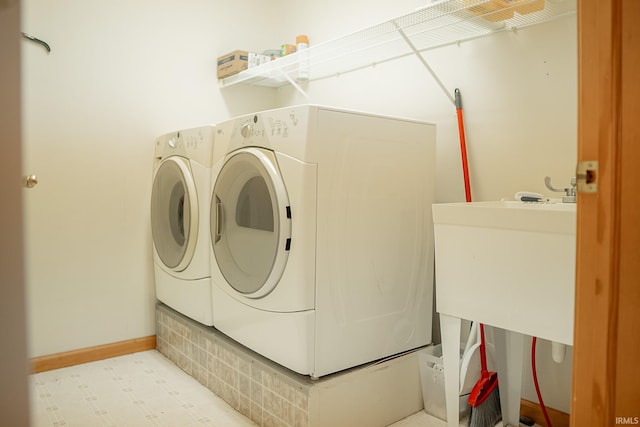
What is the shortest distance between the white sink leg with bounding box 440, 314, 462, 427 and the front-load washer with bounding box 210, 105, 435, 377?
0.30 metres

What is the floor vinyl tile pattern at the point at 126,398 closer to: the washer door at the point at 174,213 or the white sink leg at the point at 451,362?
the washer door at the point at 174,213

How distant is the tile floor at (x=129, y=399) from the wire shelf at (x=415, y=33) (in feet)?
5.38

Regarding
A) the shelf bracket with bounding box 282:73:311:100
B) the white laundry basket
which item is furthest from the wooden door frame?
the shelf bracket with bounding box 282:73:311:100

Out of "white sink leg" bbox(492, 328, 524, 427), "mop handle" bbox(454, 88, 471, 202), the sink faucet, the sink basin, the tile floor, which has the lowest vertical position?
the tile floor

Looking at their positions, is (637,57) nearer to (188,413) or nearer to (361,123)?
(361,123)

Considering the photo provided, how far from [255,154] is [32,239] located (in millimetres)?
1426

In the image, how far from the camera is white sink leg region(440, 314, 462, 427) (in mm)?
A: 1609

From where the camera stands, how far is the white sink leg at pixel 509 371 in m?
1.77

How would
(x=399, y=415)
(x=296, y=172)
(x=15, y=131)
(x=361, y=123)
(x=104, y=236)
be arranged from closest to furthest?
(x=15, y=131), (x=296, y=172), (x=361, y=123), (x=399, y=415), (x=104, y=236)

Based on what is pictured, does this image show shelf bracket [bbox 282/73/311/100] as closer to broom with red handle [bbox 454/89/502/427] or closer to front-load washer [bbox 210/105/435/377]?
front-load washer [bbox 210/105/435/377]

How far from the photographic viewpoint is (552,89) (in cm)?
180

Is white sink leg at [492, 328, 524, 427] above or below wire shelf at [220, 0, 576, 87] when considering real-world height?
below

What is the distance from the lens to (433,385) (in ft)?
6.33

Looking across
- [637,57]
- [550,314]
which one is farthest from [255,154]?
[637,57]
